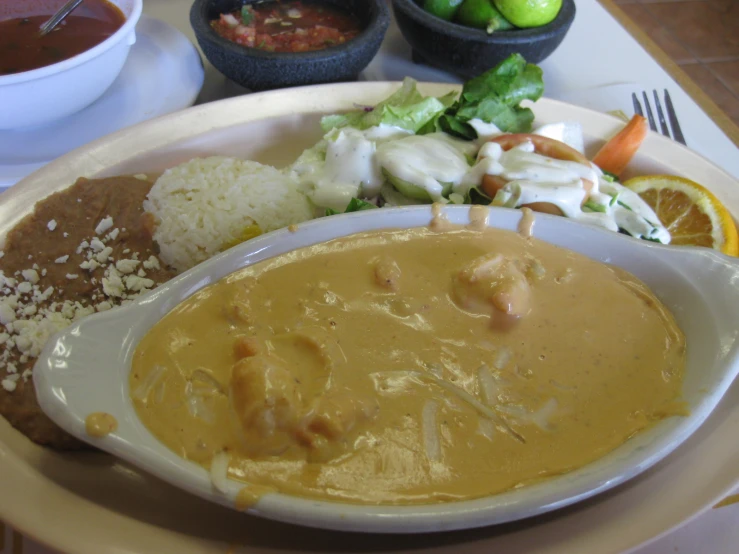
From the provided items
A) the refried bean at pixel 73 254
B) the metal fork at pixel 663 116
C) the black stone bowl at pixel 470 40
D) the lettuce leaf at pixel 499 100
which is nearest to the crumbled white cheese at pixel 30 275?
the refried bean at pixel 73 254

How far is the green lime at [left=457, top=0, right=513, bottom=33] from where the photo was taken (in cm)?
179

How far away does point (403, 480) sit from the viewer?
0.83m

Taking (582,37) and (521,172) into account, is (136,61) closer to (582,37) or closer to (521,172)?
Result: (521,172)

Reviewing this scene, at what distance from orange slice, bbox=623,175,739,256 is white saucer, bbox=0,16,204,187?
1379mm

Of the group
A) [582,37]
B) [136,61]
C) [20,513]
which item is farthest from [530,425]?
[582,37]

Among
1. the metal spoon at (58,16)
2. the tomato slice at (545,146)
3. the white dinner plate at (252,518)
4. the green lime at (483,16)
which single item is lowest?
the white dinner plate at (252,518)

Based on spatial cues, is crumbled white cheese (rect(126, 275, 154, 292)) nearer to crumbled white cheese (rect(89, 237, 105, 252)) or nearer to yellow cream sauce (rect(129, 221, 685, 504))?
crumbled white cheese (rect(89, 237, 105, 252))

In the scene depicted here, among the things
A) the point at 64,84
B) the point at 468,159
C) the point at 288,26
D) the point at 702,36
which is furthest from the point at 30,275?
the point at 702,36

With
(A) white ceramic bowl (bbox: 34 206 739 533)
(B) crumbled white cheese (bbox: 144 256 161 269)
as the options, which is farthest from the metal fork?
(B) crumbled white cheese (bbox: 144 256 161 269)

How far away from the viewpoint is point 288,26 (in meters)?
1.94

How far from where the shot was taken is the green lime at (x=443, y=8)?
1861 millimetres

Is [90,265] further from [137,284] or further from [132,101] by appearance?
[132,101]

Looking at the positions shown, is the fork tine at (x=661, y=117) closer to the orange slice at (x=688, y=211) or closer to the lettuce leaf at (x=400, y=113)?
the orange slice at (x=688, y=211)

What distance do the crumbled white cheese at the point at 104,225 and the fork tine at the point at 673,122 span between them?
67.9 inches
